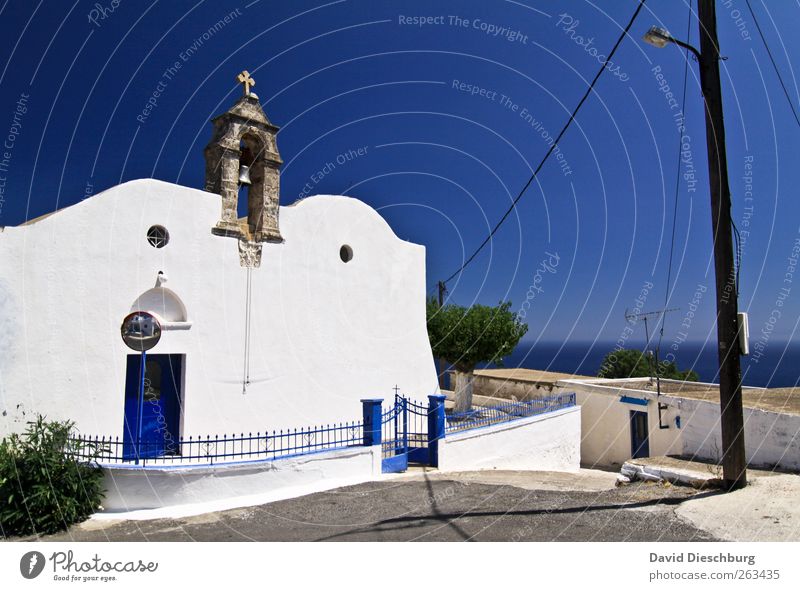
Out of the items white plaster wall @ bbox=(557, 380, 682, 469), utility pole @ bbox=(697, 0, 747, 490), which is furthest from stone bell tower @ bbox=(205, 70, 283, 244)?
white plaster wall @ bbox=(557, 380, 682, 469)

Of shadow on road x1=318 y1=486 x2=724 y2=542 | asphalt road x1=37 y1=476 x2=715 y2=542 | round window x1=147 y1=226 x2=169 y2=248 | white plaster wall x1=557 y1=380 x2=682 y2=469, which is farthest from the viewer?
white plaster wall x1=557 y1=380 x2=682 y2=469

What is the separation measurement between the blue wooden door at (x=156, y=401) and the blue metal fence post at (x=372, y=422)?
2.99 metres

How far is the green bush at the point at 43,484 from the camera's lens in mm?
6621

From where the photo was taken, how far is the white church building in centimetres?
791

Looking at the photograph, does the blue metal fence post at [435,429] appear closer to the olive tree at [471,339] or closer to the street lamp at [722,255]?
the street lamp at [722,255]

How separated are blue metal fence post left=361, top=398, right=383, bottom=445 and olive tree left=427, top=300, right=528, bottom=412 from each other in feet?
25.6

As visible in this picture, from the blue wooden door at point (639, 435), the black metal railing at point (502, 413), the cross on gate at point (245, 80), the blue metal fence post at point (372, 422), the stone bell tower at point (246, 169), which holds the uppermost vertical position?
the cross on gate at point (245, 80)

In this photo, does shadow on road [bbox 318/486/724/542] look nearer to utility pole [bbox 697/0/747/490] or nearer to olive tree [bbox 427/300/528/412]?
utility pole [bbox 697/0/747/490]

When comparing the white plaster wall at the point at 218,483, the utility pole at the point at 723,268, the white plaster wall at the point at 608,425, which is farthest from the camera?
the white plaster wall at the point at 608,425

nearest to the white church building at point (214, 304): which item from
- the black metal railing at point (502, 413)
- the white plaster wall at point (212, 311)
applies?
the white plaster wall at point (212, 311)

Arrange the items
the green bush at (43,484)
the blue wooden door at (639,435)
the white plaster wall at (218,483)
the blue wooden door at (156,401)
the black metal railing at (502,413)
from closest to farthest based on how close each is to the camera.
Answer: the green bush at (43,484) → the white plaster wall at (218,483) → the blue wooden door at (156,401) → the black metal railing at (502,413) → the blue wooden door at (639,435)

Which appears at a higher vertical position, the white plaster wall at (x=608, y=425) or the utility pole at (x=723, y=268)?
the utility pole at (x=723, y=268)

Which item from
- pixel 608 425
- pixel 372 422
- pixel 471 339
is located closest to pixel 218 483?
pixel 372 422
